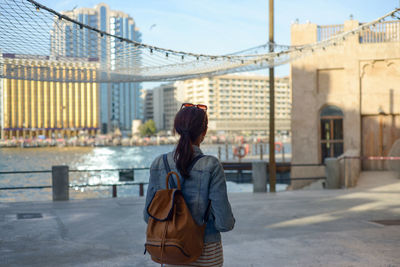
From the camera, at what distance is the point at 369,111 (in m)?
24.3

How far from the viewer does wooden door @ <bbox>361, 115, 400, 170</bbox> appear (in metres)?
23.7

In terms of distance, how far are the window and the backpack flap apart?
76.1 feet

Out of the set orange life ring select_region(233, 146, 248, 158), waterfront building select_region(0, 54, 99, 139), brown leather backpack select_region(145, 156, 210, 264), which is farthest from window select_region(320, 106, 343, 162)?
waterfront building select_region(0, 54, 99, 139)

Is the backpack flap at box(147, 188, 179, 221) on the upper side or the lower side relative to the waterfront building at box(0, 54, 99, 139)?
lower

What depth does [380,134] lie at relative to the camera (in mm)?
23859

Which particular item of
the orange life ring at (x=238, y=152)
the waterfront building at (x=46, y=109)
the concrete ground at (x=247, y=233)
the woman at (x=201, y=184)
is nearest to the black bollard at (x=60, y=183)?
the concrete ground at (x=247, y=233)

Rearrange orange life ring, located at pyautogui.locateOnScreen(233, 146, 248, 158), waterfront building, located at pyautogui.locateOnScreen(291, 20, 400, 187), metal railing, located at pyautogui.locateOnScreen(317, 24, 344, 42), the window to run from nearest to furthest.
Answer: waterfront building, located at pyautogui.locateOnScreen(291, 20, 400, 187), the window, metal railing, located at pyautogui.locateOnScreen(317, 24, 344, 42), orange life ring, located at pyautogui.locateOnScreen(233, 146, 248, 158)

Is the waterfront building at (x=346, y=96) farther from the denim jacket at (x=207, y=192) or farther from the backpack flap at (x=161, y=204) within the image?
the backpack flap at (x=161, y=204)

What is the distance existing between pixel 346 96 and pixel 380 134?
2.57m

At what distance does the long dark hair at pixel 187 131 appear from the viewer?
3199mm

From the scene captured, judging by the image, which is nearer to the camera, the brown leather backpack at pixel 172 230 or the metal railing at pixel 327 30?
the brown leather backpack at pixel 172 230

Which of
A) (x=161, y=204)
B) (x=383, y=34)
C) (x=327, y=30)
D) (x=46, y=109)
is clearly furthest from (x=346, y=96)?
(x=46, y=109)

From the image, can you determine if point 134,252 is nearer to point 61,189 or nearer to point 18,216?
point 18,216

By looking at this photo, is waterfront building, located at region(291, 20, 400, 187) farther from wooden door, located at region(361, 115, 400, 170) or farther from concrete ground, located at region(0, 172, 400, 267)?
concrete ground, located at region(0, 172, 400, 267)
